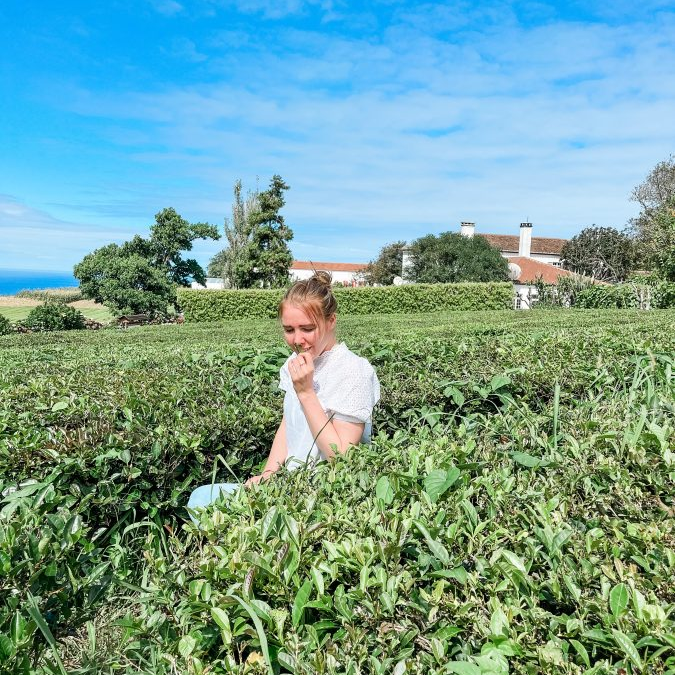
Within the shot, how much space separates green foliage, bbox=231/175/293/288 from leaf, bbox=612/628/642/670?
37.1m

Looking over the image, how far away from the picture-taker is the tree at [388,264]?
66.5m

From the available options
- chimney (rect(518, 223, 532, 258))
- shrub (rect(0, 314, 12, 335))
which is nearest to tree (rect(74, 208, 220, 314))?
shrub (rect(0, 314, 12, 335))

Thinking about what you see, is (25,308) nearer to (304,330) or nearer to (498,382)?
(304,330)

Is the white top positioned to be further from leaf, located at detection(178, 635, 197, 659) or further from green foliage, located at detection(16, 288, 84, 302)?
green foliage, located at detection(16, 288, 84, 302)

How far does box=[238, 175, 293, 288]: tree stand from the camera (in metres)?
38.0

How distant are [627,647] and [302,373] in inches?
58.1

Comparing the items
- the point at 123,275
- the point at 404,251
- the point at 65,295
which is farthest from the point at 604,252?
the point at 65,295

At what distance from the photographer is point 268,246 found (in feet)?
127

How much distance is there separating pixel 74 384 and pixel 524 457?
2679 millimetres

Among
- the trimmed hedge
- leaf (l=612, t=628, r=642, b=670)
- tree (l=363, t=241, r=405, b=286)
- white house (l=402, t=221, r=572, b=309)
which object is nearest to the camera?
leaf (l=612, t=628, r=642, b=670)

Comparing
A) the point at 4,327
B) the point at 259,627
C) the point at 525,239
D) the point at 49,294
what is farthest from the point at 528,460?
the point at 525,239

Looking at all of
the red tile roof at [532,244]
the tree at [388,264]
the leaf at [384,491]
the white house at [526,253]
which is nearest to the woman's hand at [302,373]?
the leaf at [384,491]

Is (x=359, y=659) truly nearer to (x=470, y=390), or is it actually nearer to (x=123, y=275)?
(x=470, y=390)

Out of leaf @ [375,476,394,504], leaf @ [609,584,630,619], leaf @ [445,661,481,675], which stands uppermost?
leaf @ [375,476,394,504]
